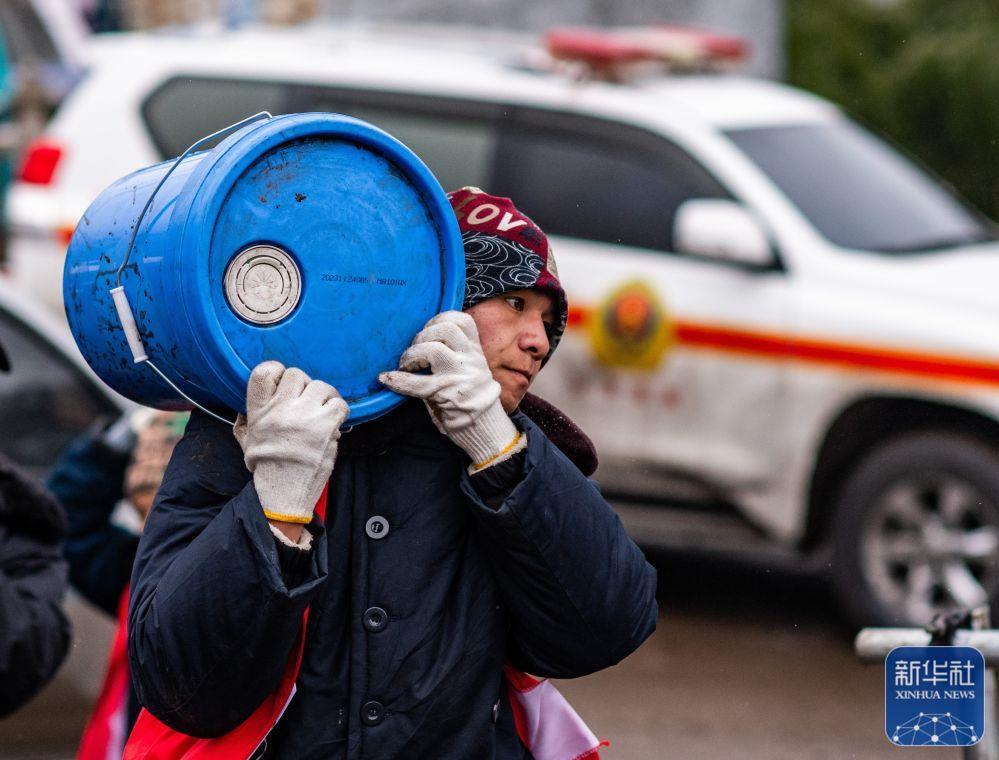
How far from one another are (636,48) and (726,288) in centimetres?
117

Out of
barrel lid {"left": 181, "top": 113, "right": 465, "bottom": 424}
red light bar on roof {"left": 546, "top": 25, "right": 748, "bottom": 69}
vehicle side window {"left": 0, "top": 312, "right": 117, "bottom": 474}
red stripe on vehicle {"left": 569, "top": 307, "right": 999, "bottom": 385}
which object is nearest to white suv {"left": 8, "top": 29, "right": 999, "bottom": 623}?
red stripe on vehicle {"left": 569, "top": 307, "right": 999, "bottom": 385}

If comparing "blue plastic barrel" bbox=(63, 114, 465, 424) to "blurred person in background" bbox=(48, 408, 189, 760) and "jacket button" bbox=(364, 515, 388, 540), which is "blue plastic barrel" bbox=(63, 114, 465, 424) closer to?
"jacket button" bbox=(364, 515, 388, 540)

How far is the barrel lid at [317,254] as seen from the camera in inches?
66.2

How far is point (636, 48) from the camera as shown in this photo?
20.6ft

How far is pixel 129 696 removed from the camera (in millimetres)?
2598

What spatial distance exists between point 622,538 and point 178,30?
5.94 metres

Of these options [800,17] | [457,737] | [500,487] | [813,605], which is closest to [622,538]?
[500,487]

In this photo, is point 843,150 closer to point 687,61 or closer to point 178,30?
point 687,61

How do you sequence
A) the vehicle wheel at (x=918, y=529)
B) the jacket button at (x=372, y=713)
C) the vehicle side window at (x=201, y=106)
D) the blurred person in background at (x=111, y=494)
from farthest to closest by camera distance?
the vehicle side window at (x=201, y=106) < the vehicle wheel at (x=918, y=529) < the blurred person in background at (x=111, y=494) < the jacket button at (x=372, y=713)

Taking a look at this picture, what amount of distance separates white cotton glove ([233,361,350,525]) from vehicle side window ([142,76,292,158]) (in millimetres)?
4752

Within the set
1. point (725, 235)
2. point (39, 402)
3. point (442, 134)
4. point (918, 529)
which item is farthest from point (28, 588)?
point (442, 134)

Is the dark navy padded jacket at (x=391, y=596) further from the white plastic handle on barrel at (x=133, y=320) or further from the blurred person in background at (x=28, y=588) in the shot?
the blurred person in background at (x=28, y=588)

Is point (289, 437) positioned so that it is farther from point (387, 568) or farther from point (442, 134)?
point (442, 134)

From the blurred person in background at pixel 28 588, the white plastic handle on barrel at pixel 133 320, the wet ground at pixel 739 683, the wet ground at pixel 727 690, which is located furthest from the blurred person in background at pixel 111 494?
the wet ground at pixel 739 683
